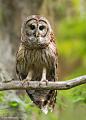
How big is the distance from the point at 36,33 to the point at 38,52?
0.32m

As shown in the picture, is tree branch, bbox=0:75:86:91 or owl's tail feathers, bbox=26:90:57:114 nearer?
tree branch, bbox=0:75:86:91

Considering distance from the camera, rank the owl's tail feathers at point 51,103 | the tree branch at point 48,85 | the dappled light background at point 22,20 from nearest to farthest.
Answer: the tree branch at point 48,85, the owl's tail feathers at point 51,103, the dappled light background at point 22,20

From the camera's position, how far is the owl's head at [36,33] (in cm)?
324

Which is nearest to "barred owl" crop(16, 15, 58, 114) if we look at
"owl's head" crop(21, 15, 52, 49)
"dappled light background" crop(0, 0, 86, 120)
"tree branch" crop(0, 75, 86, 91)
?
"owl's head" crop(21, 15, 52, 49)

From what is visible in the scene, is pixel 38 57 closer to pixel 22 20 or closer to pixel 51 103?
pixel 51 103

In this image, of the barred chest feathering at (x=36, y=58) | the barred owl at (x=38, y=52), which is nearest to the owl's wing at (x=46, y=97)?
the barred owl at (x=38, y=52)

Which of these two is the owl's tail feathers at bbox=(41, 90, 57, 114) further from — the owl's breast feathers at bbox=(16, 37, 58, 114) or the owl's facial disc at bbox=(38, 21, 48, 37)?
the owl's facial disc at bbox=(38, 21, 48, 37)

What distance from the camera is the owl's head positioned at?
3.24 meters

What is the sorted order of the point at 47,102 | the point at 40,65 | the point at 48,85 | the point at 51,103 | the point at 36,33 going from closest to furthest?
the point at 48,85
the point at 36,33
the point at 40,65
the point at 51,103
the point at 47,102

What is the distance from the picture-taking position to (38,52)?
3.31 m

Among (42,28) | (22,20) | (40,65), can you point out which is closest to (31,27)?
(42,28)

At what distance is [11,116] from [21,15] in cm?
341

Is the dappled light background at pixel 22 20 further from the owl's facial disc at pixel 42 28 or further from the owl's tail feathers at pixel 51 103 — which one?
the owl's facial disc at pixel 42 28

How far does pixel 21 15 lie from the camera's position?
618 centimetres
